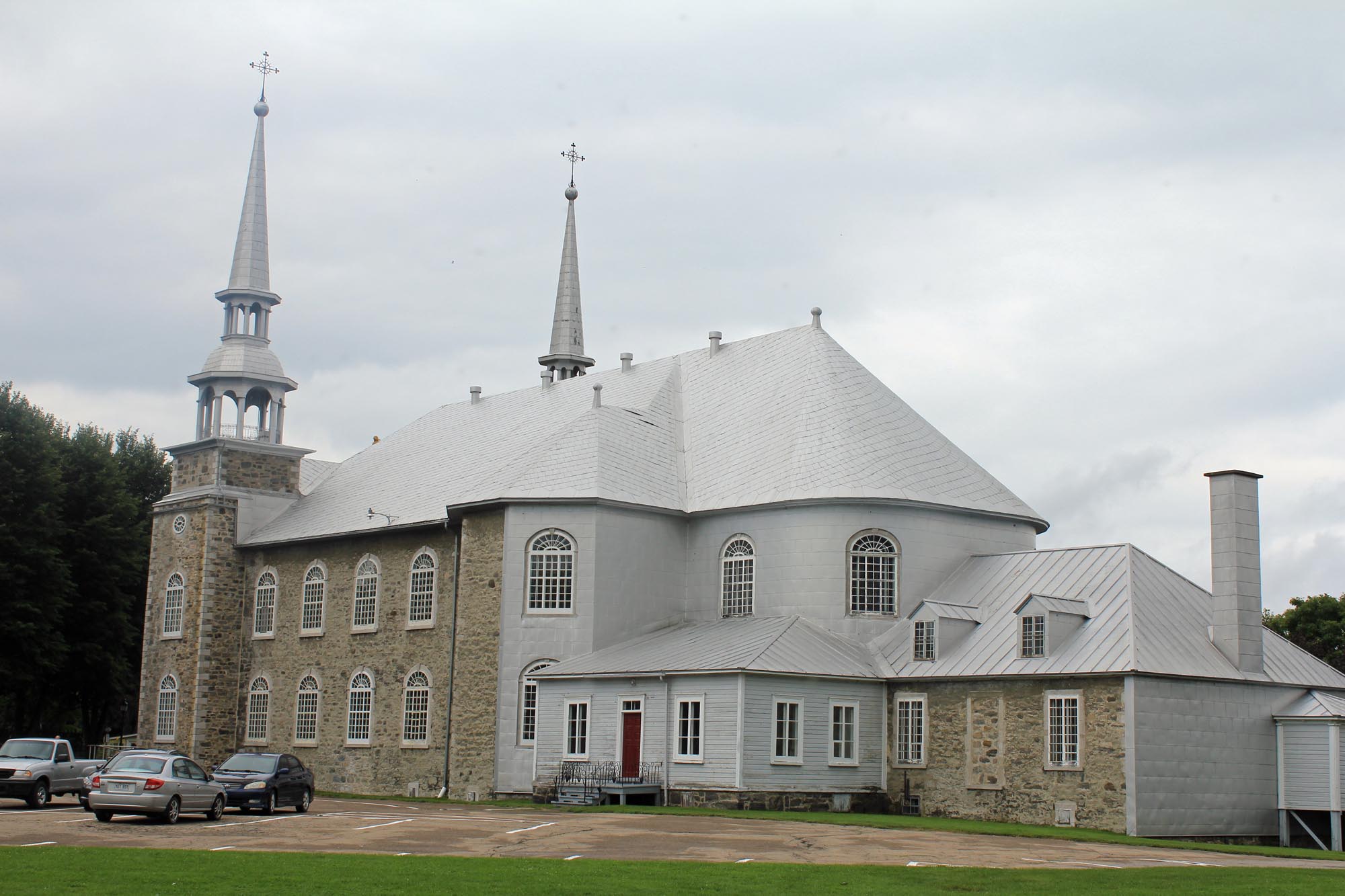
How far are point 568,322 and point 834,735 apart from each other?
25036 millimetres

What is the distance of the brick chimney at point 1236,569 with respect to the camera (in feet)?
113

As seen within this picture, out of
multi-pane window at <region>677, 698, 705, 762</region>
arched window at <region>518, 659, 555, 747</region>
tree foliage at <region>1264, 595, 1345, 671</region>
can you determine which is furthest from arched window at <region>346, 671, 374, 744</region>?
tree foliage at <region>1264, 595, 1345, 671</region>

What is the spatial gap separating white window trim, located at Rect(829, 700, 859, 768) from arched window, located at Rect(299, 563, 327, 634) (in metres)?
18.3

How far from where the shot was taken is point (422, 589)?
43.3 m

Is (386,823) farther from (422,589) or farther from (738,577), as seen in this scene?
(422,589)

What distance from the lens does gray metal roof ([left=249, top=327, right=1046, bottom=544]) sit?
39688 mm

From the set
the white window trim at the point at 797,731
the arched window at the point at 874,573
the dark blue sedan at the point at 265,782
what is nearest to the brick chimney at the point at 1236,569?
the arched window at the point at 874,573

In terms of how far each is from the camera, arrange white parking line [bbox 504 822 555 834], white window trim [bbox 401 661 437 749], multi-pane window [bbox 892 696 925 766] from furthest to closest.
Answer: white window trim [bbox 401 661 437 749], multi-pane window [bbox 892 696 925 766], white parking line [bbox 504 822 555 834]

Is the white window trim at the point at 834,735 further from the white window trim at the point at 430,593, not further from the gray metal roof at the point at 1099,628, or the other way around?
the white window trim at the point at 430,593

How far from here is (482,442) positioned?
158 ft

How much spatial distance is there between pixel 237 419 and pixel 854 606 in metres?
24.4

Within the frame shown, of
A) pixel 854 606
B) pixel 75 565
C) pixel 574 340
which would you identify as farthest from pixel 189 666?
pixel 854 606

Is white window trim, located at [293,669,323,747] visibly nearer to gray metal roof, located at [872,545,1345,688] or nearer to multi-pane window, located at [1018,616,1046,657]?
gray metal roof, located at [872,545,1345,688]

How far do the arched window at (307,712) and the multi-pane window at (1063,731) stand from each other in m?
23.0
